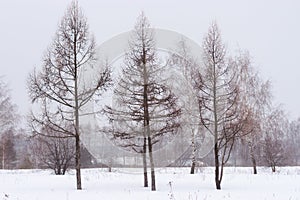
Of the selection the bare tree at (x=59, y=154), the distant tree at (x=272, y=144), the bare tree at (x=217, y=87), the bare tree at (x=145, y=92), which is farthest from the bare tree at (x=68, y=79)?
the distant tree at (x=272, y=144)

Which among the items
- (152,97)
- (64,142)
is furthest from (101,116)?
(64,142)

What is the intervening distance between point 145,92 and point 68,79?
3.38 m

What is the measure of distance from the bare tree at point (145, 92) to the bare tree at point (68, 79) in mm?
1122

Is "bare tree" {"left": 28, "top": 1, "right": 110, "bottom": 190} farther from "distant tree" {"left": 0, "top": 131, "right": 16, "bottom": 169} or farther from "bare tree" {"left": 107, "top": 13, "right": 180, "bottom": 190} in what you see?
"distant tree" {"left": 0, "top": 131, "right": 16, "bottom": 169}

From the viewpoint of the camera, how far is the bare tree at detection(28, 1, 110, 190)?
1458cm

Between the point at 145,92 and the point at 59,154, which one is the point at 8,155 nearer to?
the point at 59,154

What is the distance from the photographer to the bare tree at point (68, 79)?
14578 mm

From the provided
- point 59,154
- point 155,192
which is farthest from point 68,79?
point 59,154

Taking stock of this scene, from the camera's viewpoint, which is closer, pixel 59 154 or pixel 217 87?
pixel 217 87

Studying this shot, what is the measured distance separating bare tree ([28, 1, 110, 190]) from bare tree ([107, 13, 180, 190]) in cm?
112

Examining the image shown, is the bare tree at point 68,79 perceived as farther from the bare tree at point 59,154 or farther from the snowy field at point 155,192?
the bare tree at point 59,154

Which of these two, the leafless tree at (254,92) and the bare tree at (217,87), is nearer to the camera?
the bare tree at (217,87)

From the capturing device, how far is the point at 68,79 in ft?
48.7

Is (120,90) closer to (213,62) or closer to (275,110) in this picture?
(213,62)
